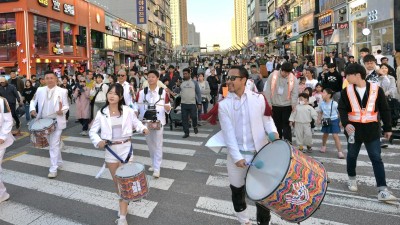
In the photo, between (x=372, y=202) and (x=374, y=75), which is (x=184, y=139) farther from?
(x=372, y=202)

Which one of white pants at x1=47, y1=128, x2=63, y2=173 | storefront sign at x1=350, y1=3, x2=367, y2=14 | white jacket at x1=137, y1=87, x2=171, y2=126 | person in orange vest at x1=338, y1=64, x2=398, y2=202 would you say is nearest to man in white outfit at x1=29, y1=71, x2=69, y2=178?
white pants at x1=47, y1=128, x2=63, y2=173

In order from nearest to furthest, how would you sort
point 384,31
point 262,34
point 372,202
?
point 372,202 → point 384,31 → point 262,34

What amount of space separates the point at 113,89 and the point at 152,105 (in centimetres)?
203

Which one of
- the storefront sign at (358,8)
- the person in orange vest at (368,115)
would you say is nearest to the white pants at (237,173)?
the person in orange vest at (368,115)

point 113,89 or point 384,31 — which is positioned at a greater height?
point 384,31

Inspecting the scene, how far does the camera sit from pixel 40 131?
647 cm

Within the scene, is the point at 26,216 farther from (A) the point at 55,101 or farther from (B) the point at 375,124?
(B) the point at 375,124

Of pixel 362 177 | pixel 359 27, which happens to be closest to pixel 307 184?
pixel 362 177

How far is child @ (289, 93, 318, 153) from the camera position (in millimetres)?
7902

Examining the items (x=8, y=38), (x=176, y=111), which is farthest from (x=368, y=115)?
(x=8, y=38)

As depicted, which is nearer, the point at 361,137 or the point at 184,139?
the point at 361,137

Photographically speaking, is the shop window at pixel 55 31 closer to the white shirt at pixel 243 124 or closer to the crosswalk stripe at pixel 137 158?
the crosswalk stripe at pixel 137 158

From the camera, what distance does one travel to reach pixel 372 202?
5.12 metres

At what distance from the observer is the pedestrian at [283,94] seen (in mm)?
7199
